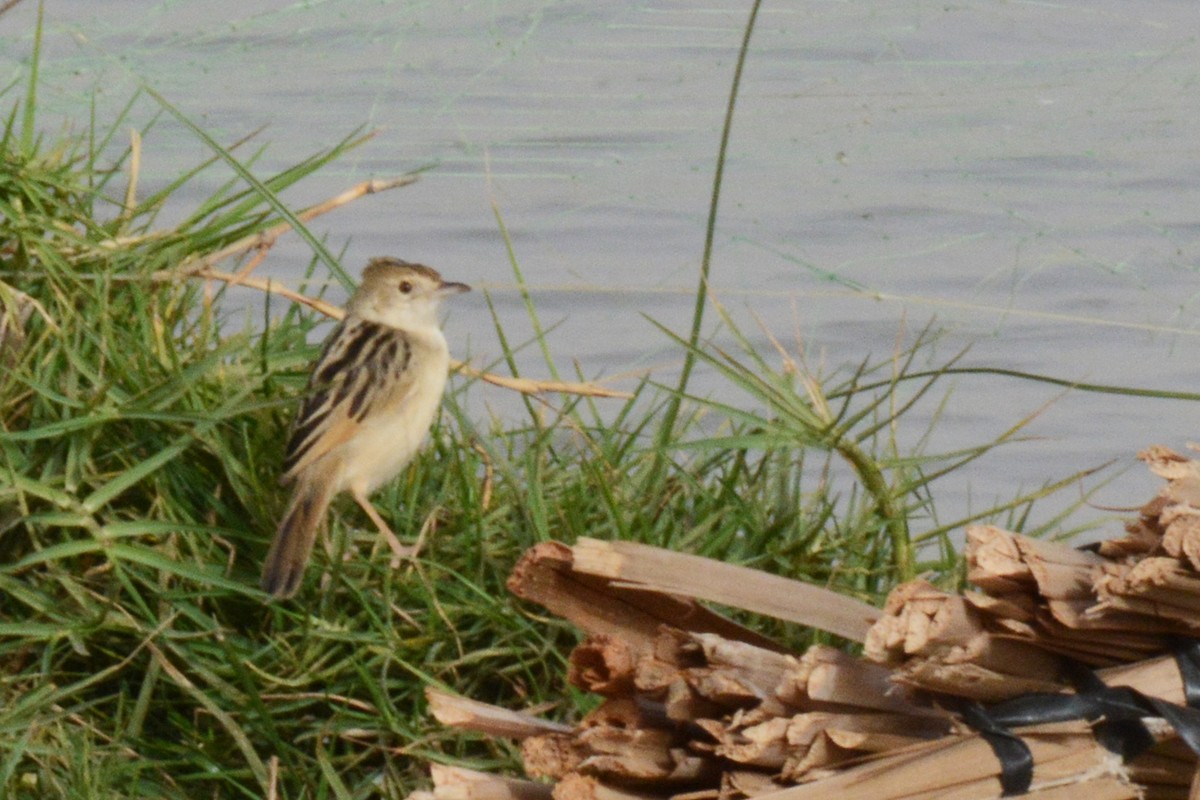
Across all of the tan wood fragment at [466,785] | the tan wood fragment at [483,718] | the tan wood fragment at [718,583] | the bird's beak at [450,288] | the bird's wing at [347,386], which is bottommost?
the tan wood fragment at [466,785]

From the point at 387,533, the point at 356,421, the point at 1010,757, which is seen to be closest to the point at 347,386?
the point at 356,421

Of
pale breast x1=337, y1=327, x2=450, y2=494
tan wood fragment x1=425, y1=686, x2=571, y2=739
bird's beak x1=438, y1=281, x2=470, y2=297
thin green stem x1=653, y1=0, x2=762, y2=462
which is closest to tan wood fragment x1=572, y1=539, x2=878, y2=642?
tan wood fragment x1=425, y1=686, x2=571, y2=739

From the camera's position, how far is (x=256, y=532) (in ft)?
13.9

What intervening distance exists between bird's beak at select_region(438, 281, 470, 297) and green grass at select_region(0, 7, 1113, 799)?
40 cm

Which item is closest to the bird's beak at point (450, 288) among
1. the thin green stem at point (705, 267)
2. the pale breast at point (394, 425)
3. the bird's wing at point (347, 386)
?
the bird's wing at point (347, 386)

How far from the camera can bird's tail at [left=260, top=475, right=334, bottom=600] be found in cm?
393

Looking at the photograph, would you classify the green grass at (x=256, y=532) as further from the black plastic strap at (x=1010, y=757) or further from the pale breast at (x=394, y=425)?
the black plastic strap at (x=1010, y=757)

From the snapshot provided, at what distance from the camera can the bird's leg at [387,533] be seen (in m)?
4.11

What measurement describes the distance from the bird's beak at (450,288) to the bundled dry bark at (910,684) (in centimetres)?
157

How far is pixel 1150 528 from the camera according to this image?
312 cm

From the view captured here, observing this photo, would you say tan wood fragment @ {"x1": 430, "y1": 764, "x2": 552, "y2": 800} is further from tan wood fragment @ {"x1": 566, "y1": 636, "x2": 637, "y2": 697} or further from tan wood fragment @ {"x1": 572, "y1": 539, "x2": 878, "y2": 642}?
tan wood fragment @ {"x1": 572, "y1": 539, "x2": 878, "y2": 642}

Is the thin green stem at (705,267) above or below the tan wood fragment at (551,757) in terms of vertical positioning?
above

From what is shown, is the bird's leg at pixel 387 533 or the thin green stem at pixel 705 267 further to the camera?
the thin green stem at pixel 705 267

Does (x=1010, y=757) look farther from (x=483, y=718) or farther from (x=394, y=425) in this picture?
(x=394, y=425)
